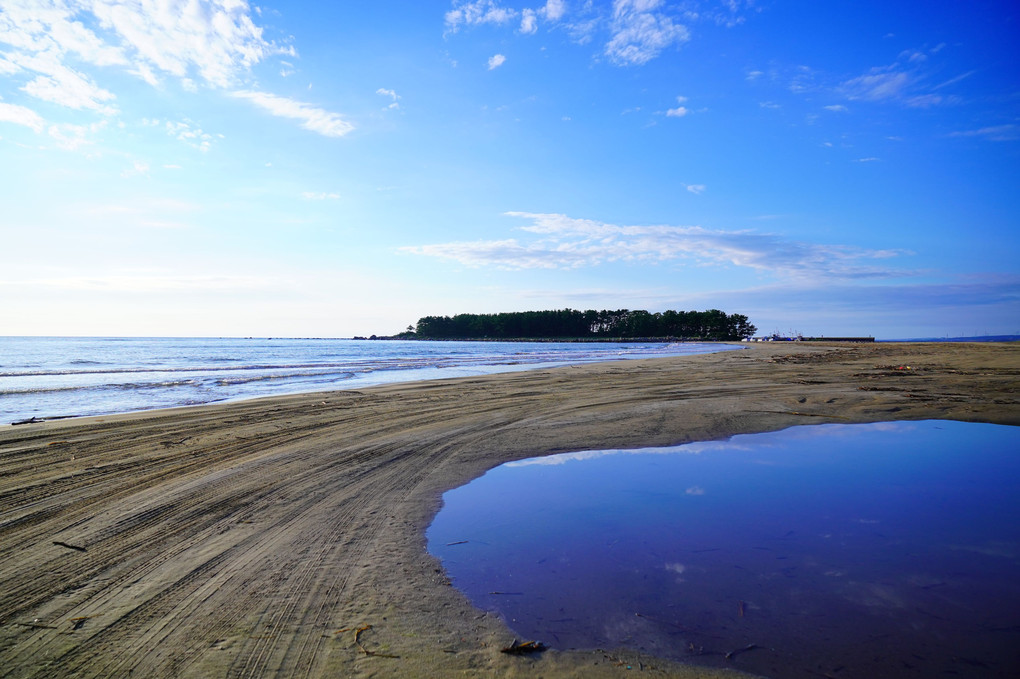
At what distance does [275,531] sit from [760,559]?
412cm

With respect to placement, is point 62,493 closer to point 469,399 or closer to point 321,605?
point 321,605

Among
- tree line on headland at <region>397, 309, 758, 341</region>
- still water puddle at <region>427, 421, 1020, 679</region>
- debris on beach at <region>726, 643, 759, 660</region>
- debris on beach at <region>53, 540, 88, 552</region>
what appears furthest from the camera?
tree line on headland at <region>397, 309, 758, 341</region>

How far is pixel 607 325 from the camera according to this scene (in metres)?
170

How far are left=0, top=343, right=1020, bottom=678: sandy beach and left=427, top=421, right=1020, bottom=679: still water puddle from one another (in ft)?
1.06

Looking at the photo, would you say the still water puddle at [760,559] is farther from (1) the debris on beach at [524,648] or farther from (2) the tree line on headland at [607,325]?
(2) the tree line on headland at [607,325]

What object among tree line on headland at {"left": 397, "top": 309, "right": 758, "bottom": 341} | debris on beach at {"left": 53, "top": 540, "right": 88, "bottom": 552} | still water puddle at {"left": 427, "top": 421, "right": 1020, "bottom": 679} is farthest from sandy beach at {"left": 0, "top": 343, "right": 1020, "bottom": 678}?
tree line on headland at {"left": 397, "top": 309, "right": 758, "bottom": 341}

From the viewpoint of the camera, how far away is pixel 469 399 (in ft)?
42.3

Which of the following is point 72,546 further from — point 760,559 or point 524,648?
point 760,559

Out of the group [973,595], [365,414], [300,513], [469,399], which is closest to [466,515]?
[300,513]

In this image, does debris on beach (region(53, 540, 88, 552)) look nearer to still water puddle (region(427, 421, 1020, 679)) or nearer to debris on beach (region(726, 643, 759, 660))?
still water puddle (region(427, 421, 1020, 679))

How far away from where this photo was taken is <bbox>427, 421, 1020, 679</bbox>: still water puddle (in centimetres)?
271

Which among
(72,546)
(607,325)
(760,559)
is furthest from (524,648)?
(607,325)

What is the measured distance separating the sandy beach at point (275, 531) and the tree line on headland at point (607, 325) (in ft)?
487

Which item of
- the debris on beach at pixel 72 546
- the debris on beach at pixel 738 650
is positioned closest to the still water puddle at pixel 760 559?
the debris on beach at pixel 738 650
